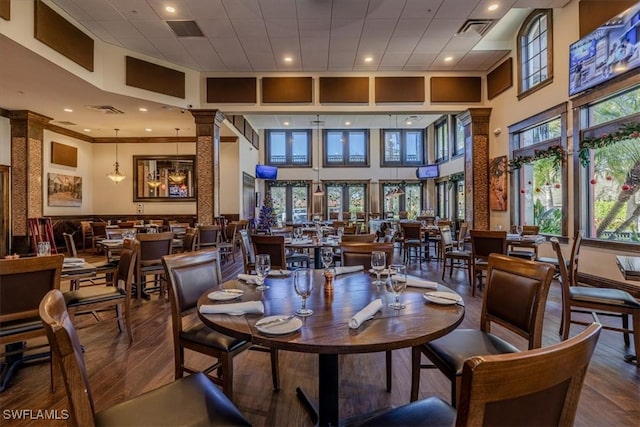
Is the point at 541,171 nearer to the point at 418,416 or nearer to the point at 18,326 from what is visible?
the point at 418,416

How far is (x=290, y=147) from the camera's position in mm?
14258

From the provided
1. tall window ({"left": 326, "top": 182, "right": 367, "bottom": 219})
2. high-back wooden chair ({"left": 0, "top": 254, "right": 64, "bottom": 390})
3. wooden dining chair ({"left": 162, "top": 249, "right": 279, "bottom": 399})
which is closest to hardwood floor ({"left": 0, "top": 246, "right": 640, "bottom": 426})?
wooden dining chair ({"left": 162, "top": 249, "right": 279, "bottom": 399})

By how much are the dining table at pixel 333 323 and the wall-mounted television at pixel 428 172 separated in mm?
11615

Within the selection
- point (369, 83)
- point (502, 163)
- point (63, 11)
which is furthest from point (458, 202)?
point (63, 11)

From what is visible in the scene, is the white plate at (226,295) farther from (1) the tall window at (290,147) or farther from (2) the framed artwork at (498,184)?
(1) the tall window at (290,147)

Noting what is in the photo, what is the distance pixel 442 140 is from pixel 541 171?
21.6 ft

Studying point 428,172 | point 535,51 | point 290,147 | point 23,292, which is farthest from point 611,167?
point 290,147

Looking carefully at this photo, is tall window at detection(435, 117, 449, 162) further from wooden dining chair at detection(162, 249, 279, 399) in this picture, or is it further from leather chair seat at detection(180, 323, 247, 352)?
leather chair seat at detection(180, 323, 247, 352)

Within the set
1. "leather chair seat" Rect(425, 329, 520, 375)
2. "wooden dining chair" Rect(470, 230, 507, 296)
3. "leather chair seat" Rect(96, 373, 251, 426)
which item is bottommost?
"leather chair seat" Rect(96, 373, 251, 426)

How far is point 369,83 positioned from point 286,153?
7476 mm

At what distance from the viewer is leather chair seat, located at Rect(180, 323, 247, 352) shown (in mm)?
1816

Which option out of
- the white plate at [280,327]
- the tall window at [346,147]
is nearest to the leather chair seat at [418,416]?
the white plate at [280,327]

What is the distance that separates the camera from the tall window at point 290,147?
14.2 meters

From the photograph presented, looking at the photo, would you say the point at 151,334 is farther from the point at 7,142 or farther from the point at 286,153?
the point at 286,153
